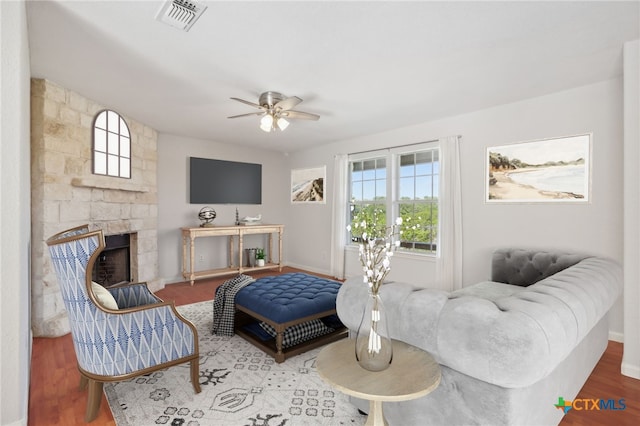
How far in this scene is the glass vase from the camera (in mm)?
1304

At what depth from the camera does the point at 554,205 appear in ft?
11.0

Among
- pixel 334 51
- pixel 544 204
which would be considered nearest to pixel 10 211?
pixel 334 51

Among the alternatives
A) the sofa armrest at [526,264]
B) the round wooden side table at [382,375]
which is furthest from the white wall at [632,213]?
the round wooden side table at [382,375]

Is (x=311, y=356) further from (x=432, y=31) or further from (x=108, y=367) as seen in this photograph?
(x=432, y=31)

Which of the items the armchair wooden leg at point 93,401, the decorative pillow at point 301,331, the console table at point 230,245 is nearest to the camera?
the armchair wooden leg at point 93,401

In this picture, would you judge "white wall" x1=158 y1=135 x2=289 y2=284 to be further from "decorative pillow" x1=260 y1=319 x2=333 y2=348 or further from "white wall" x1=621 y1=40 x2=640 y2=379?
"white wall" x1=621 y1=40 x2=640 y2=379

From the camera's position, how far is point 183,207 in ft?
17.7

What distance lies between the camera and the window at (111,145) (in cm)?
375

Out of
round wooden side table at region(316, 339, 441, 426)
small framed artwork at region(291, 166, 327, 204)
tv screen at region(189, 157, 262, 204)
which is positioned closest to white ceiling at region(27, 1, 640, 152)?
tv screen at region(189, 157, 262, 204)

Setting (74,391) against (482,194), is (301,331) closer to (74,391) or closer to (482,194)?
(74,391)

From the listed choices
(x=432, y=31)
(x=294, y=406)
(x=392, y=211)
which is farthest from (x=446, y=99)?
(x=294, y=406)

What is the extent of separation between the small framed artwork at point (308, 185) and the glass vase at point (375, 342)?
4768mm

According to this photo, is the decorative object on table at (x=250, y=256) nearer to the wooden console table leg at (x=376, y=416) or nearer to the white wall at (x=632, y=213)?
the wooden console table leg at (x=376, y=416)

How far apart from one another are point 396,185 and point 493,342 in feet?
12.9
